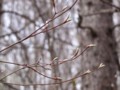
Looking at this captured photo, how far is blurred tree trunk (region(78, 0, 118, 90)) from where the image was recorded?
3979 millimetres

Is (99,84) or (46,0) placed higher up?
(46,0)

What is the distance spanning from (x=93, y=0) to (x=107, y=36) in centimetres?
42

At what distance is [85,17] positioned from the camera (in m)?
4.31

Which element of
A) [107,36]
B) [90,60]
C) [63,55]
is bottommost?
[90,60]

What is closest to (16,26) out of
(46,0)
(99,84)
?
(46,0)

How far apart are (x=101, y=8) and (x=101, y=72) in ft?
2.41

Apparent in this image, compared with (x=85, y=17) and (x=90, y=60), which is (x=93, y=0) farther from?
(x=90, y=60)

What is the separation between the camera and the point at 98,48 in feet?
13.4

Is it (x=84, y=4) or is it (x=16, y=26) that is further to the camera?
(x=16, y=26)

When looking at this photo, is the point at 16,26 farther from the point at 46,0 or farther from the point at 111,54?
the point at 111,54

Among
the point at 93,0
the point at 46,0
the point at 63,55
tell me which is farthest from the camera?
the point at 63,55

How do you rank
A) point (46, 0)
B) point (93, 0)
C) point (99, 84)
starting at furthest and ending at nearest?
point (46, 0) → point (93, 0) → point (99, 84)

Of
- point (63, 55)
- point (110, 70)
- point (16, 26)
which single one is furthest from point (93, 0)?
point (63, 55)

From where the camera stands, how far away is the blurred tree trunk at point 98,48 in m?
3.98
